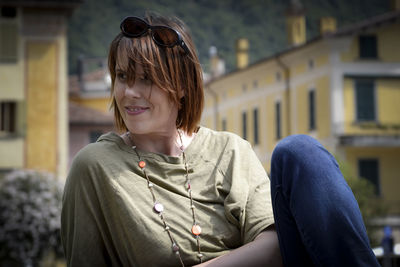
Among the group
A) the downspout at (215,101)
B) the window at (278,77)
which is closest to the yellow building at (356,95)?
the window at (278,77)

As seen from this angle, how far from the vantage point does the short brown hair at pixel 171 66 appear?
8.46ft

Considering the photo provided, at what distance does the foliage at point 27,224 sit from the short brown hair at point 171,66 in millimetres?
16975

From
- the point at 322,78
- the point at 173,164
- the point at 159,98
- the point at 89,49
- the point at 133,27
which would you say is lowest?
the point at 173,164

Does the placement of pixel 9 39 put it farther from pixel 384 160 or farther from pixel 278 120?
pixel 384 160

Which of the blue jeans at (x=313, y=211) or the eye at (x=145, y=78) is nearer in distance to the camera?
the blue jeans at (x=313, y=211)

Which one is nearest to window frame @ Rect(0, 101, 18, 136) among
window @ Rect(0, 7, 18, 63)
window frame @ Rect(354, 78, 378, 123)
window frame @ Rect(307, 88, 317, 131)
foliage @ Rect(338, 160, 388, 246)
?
window @ Rect(0, 7, 18, 63)

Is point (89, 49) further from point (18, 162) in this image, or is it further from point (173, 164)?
point (173, 164)

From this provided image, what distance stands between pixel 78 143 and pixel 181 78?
2821 centimetres

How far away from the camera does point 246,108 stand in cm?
3600

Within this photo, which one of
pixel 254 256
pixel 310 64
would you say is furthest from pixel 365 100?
pixel 254 256

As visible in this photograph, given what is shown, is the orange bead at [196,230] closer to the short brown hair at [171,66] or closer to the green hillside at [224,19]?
the short brown hair at [171,66]

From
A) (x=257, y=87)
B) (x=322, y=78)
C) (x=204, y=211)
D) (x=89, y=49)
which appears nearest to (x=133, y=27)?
(x=204, y=211)

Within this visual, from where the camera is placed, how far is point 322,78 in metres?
29.7

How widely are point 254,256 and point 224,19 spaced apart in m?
91.4
